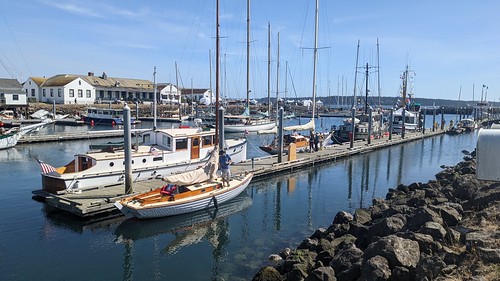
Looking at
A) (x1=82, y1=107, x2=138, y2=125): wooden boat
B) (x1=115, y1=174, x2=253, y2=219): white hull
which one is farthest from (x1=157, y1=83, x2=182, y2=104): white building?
(x1=115, y1=174, x2=253, y2=219): white hull

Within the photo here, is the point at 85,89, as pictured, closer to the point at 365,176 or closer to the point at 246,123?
the point at 246,123

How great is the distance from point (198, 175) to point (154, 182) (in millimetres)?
3366

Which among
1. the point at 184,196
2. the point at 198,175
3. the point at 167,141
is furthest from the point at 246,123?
the point at 184,196

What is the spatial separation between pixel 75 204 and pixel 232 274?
804 centimetres

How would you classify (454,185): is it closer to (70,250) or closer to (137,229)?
(137,229)

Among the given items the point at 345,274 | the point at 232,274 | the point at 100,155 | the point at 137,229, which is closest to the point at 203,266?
the point at 232,274

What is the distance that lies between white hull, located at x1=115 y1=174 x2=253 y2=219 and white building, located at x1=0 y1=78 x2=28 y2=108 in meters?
55.2

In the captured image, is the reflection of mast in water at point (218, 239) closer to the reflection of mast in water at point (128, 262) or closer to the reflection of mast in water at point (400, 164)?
the reflection of mast in water at point (128, 262)

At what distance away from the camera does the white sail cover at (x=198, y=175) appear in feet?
58.5

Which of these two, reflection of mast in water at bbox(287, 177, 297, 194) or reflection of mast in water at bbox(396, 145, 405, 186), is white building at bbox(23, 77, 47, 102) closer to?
reflection of mast in water at bbox(396, 145, 405, 186)

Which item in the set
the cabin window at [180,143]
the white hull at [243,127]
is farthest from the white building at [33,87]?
the cabin window at [180,143]

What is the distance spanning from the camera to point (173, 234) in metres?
16.5

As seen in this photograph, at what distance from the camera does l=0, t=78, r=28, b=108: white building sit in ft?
206

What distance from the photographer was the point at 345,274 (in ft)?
32.8
